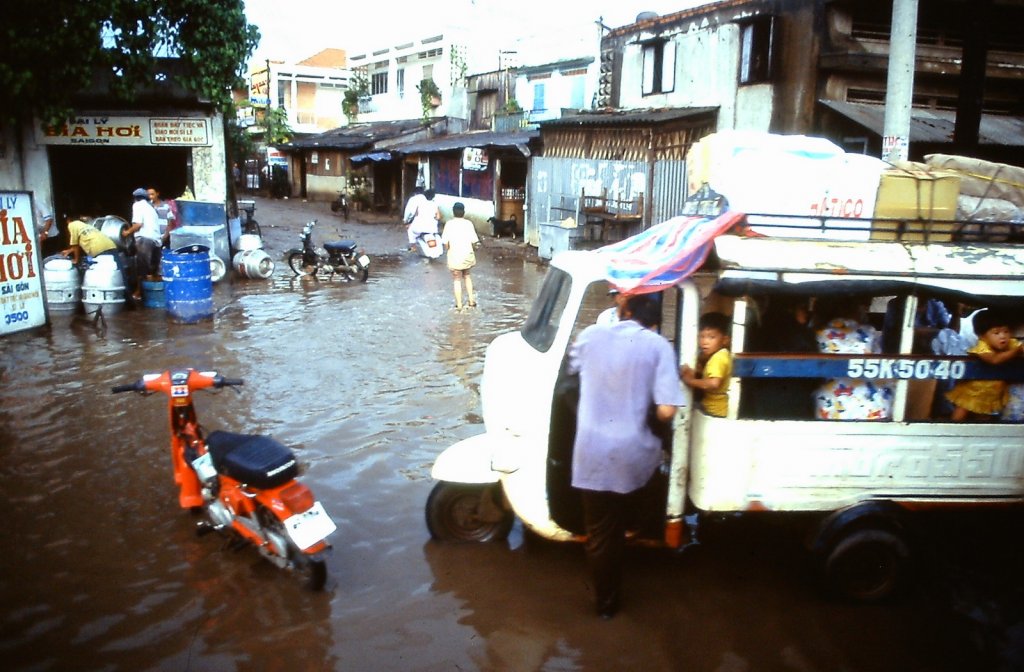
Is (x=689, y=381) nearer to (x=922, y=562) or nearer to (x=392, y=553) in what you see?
(x=922, y=562)

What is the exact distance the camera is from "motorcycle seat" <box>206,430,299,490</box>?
4.40 m

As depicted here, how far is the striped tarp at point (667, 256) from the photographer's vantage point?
13.7 feet

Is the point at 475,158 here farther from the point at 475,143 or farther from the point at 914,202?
the point at 914,202

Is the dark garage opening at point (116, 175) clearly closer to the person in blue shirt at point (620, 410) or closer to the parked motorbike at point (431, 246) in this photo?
the parked motorbike at point (431, 246)

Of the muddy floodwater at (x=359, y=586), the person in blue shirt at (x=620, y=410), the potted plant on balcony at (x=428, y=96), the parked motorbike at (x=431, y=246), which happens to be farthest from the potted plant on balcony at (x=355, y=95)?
the person in blue shirt at (x=620, y=410)

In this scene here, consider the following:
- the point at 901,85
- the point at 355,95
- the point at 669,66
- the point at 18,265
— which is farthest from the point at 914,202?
the point at 355,95

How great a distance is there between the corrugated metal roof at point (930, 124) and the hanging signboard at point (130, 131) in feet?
43.0

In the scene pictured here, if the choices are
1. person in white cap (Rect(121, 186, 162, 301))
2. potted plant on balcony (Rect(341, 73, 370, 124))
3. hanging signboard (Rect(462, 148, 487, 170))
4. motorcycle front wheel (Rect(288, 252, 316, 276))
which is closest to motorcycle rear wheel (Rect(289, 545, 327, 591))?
person in white cap (Rect(121, 186, 162, 301))

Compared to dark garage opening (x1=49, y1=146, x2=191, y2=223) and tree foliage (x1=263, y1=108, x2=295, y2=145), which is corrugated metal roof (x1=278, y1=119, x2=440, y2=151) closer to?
tree foliage (x1=263, y1=108, x2=295, y2=145)

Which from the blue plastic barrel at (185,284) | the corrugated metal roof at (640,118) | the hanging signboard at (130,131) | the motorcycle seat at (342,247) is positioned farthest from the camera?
the corrugated metal roof at (640,118)

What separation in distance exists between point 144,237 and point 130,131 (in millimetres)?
3991

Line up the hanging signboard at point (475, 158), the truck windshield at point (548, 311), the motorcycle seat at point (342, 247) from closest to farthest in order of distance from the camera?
the truck windshield at point (548, 311) < the motorcycle seat at point (342, 247) < the hanging signboard at point (475, 158)

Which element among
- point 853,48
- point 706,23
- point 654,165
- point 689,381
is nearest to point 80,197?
point 654,165

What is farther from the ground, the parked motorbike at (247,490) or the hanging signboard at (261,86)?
the hanging signboard at (261,86)
